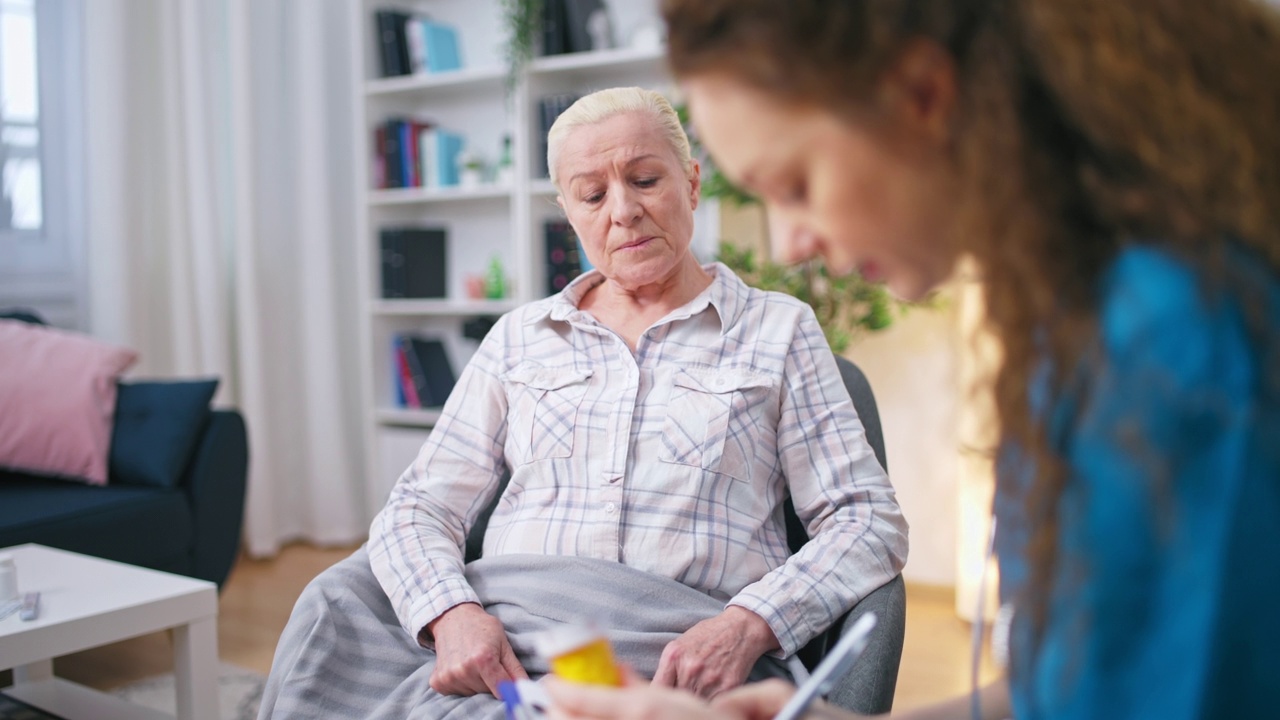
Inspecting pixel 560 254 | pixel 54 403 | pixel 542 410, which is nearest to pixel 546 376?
pixel 542 410

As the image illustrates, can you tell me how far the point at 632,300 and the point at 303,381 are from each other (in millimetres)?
2903

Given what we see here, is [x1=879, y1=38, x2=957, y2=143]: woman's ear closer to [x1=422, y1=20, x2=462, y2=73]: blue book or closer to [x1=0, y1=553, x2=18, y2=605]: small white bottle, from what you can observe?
[x1=0, y1=553, x2=18, y2=605]: small white bottle

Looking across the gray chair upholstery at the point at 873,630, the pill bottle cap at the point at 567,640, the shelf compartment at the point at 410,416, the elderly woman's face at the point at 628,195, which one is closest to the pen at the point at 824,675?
the pill bottle cap at the point at 567,640

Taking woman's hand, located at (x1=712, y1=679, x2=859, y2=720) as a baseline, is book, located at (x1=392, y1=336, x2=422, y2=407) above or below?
below

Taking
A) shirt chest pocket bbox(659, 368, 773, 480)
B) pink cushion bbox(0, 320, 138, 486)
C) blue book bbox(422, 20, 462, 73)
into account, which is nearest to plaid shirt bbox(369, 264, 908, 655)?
shirt chest pocket bbox(659, 368, 773, 480)

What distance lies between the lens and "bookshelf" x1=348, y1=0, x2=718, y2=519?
12.2 feet

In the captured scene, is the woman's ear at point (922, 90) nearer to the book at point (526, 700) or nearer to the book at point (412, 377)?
the book at point (526, 700)

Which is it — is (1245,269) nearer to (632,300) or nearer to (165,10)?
(632,300)

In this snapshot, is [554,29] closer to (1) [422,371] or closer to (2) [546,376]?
(1) [422,371]

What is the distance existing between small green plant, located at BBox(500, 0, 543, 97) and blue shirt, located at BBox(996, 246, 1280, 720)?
128 inches

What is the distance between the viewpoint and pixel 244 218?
3.87 meters

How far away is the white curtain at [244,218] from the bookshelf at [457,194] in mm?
144

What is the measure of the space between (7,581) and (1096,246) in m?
1.82

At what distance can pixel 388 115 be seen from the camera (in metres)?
4.09
